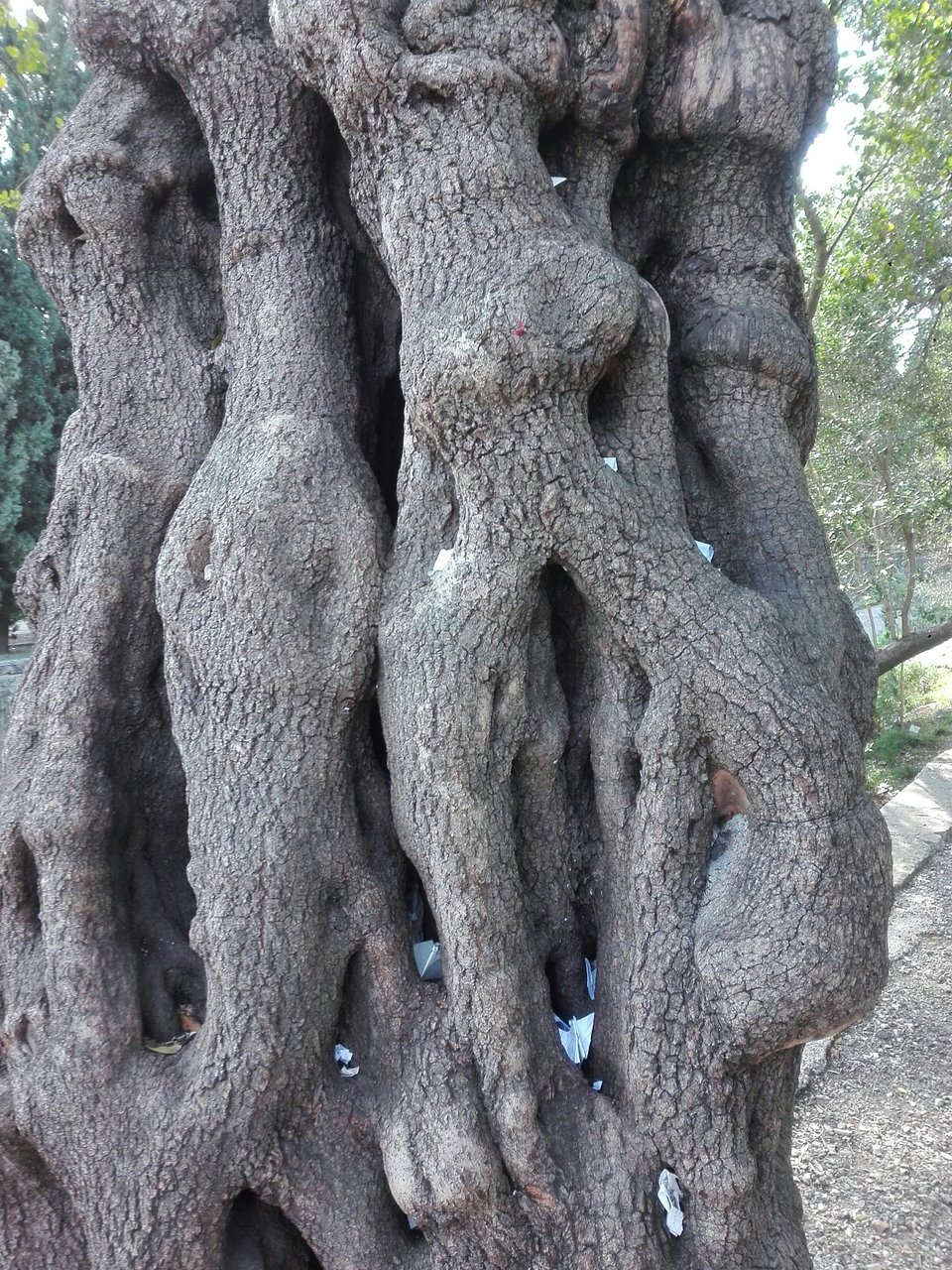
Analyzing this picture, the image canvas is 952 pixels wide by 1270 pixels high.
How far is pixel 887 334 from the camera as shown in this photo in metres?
8.59

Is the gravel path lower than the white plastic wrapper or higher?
lower

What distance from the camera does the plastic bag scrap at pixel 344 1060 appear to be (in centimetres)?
203

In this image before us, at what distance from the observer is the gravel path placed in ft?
10.1

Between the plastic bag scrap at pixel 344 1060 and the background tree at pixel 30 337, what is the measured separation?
30.9ft

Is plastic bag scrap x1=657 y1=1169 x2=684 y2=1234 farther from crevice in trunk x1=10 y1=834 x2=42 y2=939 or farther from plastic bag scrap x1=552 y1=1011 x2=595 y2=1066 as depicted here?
crevice in trunk x1=10 y1=834 x2=42 y2=939

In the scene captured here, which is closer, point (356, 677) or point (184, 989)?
point (356, 677)

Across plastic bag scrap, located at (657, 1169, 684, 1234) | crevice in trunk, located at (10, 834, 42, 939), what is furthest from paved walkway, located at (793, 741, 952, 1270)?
crevice in trunk, located at (10, 834, 42, 939)

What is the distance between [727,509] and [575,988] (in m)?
1.22

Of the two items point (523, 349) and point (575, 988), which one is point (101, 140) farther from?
point (575, 988)

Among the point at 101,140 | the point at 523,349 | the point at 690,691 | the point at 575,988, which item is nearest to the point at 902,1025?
the point at 575,988

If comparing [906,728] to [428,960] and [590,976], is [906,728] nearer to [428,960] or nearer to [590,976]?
[590,976]

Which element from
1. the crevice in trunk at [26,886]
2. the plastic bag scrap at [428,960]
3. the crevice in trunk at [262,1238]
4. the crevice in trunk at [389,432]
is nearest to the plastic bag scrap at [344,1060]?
the plastic bag scrap at [428,960]

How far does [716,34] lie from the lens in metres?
2.31

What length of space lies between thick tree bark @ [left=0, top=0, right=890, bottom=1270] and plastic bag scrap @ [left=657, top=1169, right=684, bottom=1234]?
0.10ft
